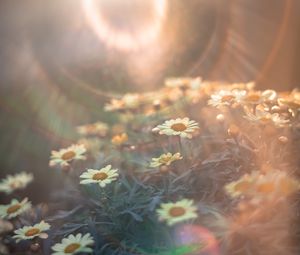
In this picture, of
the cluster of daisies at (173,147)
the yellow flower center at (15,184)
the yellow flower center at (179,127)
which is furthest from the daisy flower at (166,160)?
the yellow flower center at (15,184)

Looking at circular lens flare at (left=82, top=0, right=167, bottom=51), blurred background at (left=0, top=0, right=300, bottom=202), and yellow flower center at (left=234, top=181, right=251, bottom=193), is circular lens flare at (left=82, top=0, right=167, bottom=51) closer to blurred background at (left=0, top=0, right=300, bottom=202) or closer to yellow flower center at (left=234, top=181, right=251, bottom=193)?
blurred background at (left=0, top=0, right=300, bottom=202)

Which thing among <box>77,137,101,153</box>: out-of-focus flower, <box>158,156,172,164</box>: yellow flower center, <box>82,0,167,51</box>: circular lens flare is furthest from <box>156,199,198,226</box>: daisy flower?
<box>82,0,167,51</box>: circular lens flare

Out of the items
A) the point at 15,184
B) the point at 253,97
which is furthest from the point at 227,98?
the point at 15,184

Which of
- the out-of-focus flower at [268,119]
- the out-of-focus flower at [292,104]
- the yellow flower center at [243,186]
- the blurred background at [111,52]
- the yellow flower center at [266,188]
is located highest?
the blurred background at [111,52]

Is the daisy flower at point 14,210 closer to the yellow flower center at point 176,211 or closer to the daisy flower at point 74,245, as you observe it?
the daisy flower at point 74,245

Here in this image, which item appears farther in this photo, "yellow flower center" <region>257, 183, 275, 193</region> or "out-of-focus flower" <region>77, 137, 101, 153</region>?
"out-of-focus flower" <region>77, 137, 101, 153</region>

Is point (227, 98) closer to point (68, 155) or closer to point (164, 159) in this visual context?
point (164, 159)
